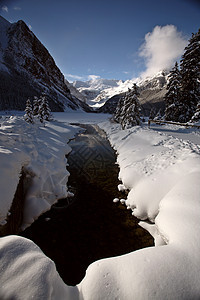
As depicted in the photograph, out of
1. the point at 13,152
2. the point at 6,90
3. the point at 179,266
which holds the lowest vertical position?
the point at 179,266

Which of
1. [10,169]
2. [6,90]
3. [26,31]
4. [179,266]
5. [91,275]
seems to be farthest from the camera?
[26,31]

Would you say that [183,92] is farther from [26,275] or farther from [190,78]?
[26,275]

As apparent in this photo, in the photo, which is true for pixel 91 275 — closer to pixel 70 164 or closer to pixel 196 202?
pixel 196 202

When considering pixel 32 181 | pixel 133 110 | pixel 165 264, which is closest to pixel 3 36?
pixel 133 110

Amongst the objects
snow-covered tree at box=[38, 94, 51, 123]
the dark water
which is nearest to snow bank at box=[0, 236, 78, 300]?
the dark water

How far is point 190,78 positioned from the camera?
1706 centimetres

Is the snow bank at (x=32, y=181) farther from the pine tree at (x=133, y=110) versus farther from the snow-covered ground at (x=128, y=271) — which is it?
the pine tree at (x=133, y=110)

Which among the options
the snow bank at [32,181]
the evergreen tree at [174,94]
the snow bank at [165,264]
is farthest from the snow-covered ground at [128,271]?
the evergreen tree at [174,94]

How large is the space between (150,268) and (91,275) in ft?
3.84

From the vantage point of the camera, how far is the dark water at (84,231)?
400 cm

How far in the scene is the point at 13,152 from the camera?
5309 mm

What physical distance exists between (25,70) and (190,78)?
469 feet

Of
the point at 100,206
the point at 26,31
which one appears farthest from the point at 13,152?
the point at 26,31

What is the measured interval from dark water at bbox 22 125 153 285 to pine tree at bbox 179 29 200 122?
17.0m
